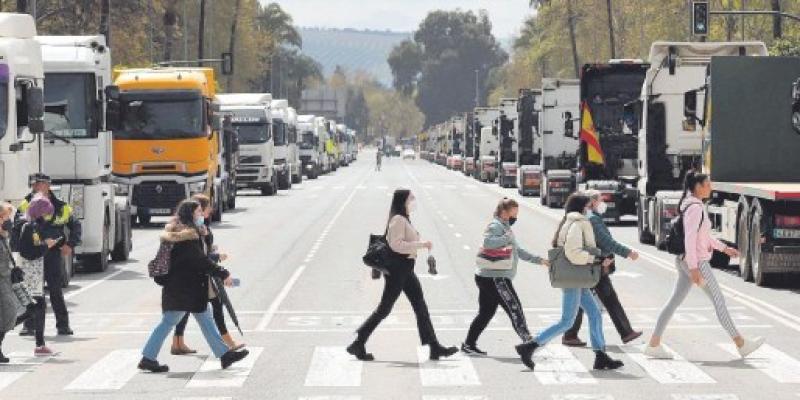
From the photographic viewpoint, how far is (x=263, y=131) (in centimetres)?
6494

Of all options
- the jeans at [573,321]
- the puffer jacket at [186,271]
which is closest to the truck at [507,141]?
the jeans at [573,321]

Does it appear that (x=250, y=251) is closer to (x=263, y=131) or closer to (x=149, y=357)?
(x=149, y=357)

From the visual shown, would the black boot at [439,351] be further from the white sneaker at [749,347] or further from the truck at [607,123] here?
the truck at [607,123]

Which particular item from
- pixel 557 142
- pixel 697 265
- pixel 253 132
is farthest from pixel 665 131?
pixel 253 132

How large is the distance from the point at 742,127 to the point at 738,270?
7.28 ft

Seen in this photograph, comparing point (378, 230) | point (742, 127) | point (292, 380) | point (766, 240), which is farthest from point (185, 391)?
point (378, 230)

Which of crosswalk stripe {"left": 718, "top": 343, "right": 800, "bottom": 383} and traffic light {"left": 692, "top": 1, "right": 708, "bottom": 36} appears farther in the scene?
traffic light {"left": 692, "top": 1, "right": 708, "bottom": 36}

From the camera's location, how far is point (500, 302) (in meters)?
16.4

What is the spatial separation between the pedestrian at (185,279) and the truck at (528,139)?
43.0m

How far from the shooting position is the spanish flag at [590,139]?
44.7 m

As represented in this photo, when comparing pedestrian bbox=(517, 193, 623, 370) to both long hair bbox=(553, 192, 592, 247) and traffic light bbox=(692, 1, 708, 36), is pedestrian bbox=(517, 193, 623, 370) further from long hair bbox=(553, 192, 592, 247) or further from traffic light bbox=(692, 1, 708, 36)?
Result: traffic light bbox=(692, 1, 708, 36)

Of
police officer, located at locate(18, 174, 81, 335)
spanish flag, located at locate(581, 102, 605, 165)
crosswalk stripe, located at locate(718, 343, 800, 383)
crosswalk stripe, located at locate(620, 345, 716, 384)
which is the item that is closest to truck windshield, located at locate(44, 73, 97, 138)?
police officer, located at locate(18, 174, 81, 335)

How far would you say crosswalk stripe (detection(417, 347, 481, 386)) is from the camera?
48.7ft

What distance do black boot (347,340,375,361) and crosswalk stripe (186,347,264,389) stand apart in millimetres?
895
